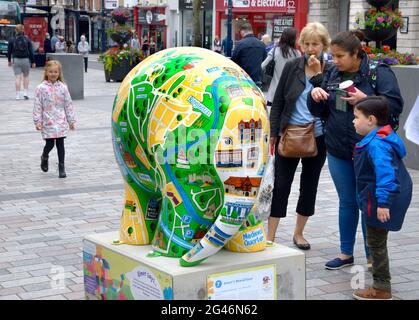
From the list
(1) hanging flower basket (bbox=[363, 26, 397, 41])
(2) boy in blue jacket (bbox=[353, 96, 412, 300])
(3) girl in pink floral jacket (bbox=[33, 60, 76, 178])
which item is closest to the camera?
(2) boy in blue jacket (bbox=[353, 96, 412, 300])

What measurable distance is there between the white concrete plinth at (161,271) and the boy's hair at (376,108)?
1076 mm

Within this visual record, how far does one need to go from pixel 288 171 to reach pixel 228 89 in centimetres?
236

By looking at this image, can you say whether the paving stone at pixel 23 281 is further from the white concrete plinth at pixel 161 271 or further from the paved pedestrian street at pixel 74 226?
the white concrete plinth at pixel 161 271

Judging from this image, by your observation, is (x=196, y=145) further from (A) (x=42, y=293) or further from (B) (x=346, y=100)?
(A) (x=42, y=293)

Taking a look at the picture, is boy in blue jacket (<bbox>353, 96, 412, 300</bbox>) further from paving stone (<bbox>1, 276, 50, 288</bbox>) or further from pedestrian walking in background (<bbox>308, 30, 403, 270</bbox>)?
paving stone (<bbox>1, 276, 50, 288</bbox>)

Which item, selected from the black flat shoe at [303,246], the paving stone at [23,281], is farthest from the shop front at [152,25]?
the paving stone at [23,281]

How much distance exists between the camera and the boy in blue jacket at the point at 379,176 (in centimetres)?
443

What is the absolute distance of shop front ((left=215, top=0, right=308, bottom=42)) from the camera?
38.5 meters

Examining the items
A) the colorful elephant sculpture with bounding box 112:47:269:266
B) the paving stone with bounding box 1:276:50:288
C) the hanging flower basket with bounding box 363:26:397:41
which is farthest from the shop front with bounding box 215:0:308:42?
the colorful elephant sculpture with bounding box 112:47:269:266

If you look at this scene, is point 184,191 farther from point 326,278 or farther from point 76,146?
point 76,146

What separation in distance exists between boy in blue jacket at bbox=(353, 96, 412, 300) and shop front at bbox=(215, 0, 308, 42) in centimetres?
3302

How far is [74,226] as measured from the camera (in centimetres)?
674

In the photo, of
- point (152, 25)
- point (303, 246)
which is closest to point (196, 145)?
point (303, 246)

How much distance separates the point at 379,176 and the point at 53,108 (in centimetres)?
532
